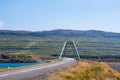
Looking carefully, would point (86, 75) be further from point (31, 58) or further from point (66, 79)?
point (31, 58)

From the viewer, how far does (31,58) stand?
619 feet

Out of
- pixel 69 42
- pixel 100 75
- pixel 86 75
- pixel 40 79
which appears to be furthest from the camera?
pixel 69 42

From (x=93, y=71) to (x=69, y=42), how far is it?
118394 mm

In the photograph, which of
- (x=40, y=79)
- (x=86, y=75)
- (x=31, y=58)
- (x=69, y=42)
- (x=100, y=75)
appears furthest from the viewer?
(x=31, y=58)

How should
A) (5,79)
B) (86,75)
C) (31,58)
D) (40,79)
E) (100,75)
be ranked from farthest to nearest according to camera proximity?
(31,58) → (100,75) → (86,75) → (40,79) → (5,79)

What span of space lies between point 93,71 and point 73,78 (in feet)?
17.5

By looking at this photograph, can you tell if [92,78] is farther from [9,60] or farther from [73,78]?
[9,60]

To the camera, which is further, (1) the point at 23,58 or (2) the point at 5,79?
(1) the point at 23,58

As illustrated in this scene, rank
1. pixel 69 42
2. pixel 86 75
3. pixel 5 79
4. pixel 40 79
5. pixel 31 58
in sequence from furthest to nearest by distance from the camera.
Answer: pixel 31 58
pixel 69 42
pixel 86 75
pixel 40 79
pixel 5 79

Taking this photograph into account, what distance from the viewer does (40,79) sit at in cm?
3045

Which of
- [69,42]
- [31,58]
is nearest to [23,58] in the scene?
[31,58]

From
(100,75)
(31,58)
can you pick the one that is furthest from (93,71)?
(31,58)

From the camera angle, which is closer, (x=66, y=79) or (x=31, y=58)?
(x=66, y=79)

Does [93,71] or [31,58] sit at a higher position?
[93,71]
